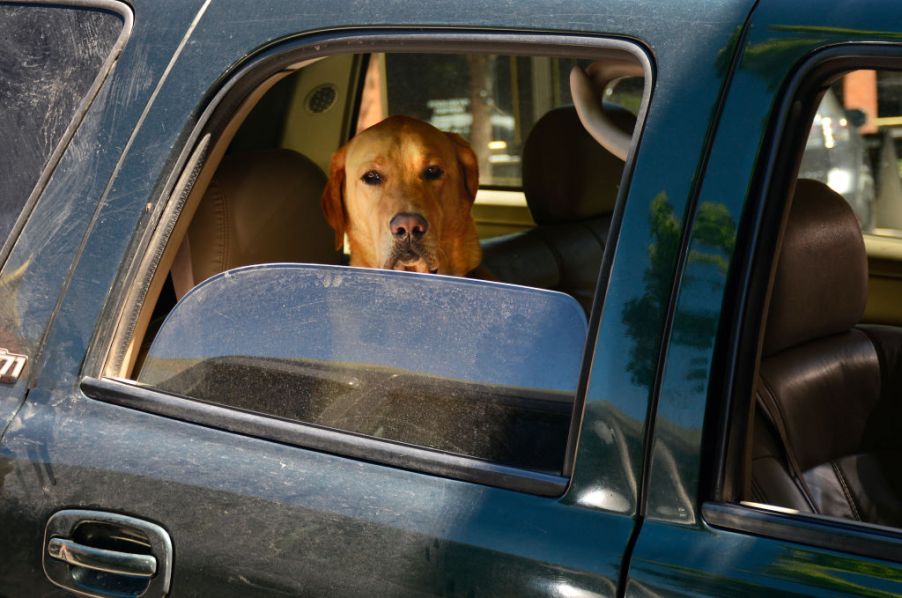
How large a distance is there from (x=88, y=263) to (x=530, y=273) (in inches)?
79.3

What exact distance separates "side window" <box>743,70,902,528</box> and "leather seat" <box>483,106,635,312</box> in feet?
3.25

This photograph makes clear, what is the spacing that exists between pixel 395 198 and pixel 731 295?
1284mm

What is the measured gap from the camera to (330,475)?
135 cm

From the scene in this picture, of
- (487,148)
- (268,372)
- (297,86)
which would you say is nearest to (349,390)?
(268,372)

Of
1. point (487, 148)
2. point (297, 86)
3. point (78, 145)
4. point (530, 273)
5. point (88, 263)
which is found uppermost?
point (487, 148)

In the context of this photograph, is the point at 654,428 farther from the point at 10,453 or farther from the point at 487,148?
the point at 487,148

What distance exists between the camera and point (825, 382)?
208cm

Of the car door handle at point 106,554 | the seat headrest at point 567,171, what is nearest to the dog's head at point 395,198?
the seat headrest at point 567,171

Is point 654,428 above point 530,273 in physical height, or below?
below

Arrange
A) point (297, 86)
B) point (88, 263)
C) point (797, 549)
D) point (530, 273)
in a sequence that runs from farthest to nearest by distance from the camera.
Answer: point (530, 273) < point (297, 86) < point (88, 263) < point (797, 549)

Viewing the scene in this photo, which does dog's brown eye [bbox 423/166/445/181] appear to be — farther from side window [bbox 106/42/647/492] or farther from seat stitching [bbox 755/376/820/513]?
seat stitching [bbox 755/376/820/513]

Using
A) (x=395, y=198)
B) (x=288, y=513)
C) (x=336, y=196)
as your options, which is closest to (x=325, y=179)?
(x=336, y=196)

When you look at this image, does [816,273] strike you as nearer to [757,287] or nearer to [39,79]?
[757,287]

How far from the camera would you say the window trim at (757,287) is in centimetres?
118
